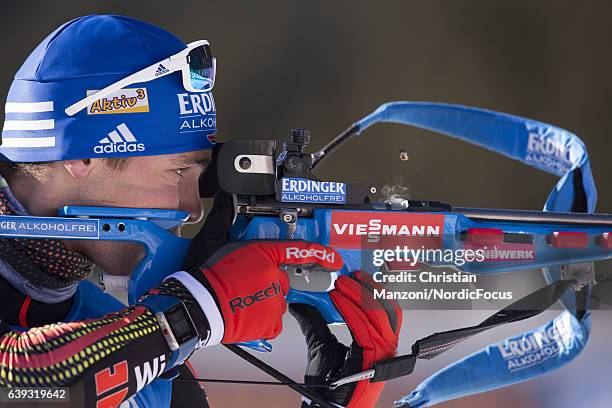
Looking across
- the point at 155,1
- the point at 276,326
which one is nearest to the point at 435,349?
the point at 276,326

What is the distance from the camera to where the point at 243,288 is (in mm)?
1210

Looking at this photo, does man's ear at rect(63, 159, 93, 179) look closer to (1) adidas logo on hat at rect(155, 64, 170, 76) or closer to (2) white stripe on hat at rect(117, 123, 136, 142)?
(2) white stripe on hat at rect(117, 123, 136, 142)

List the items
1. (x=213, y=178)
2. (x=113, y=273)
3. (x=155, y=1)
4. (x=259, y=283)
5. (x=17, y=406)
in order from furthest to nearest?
(x=155, y=1), (x=213, y=178), (x=113, y=273), (x=259, y=283), (x=17, y=406)

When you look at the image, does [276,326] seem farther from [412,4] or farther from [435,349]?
[412,4]

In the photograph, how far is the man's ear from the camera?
1294mm

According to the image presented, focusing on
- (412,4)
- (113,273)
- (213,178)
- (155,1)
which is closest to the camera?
(113,273)

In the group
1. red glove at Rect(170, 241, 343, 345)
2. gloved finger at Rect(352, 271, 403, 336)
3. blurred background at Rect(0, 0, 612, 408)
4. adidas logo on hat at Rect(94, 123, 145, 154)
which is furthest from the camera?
blurred background at Rect(0, 0, 612, 408)

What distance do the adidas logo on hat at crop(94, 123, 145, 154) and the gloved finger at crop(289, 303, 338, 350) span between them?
43cm

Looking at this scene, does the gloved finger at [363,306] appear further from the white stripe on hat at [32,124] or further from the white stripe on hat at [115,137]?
the white stripe on hat at [32,124]

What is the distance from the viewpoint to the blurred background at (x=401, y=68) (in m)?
3.32

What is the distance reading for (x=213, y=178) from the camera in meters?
1.44

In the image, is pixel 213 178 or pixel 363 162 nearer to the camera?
pixel 213 178

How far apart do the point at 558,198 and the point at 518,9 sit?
1765mm

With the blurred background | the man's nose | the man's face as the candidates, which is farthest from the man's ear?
the blurred background
